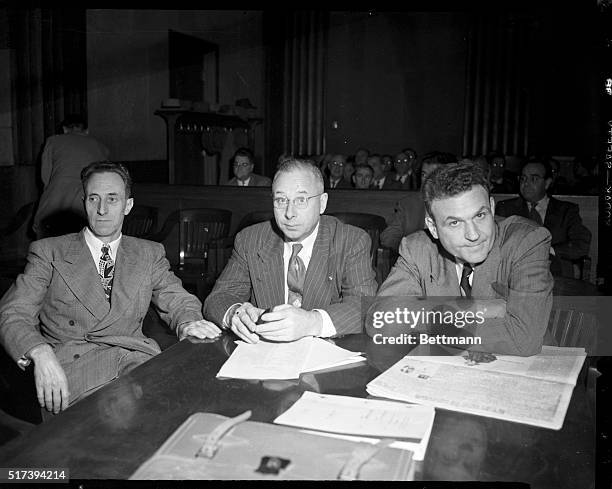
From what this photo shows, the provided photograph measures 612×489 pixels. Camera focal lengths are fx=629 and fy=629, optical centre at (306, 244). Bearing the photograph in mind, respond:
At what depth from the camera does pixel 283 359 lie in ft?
5.26

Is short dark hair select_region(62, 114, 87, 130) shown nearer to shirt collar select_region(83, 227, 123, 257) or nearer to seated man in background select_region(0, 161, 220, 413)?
seated man in background select_region(0, 161, 220, 413)

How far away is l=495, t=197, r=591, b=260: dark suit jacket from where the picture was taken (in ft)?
14.1

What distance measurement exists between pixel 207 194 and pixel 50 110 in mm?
2119

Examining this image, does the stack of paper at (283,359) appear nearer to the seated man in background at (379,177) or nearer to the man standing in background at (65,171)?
the man standing in background at (65,171)

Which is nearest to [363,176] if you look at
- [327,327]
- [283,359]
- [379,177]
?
[379,177]

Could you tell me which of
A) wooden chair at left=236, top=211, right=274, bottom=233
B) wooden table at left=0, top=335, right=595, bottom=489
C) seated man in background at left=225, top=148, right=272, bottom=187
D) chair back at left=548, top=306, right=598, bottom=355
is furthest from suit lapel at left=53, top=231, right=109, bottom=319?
seated man in background at left=225, top=148, right=272, bottom=187

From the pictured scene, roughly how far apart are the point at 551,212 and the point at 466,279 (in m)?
2.75

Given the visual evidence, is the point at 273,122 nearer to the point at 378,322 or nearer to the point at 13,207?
the point at 13,207

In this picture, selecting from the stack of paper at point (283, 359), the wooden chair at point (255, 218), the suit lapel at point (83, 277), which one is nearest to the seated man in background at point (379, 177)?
the wooden chair at point (255, 218)

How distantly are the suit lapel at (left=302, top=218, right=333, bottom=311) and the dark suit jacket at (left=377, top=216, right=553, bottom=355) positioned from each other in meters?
0.29

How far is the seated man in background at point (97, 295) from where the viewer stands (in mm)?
2107

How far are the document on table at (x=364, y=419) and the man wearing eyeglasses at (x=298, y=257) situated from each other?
909 mm

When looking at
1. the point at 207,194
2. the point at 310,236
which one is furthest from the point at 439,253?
the point at 207,194

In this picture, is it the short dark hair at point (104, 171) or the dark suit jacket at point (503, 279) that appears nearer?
the dark suit jacket at point (503, 279)
